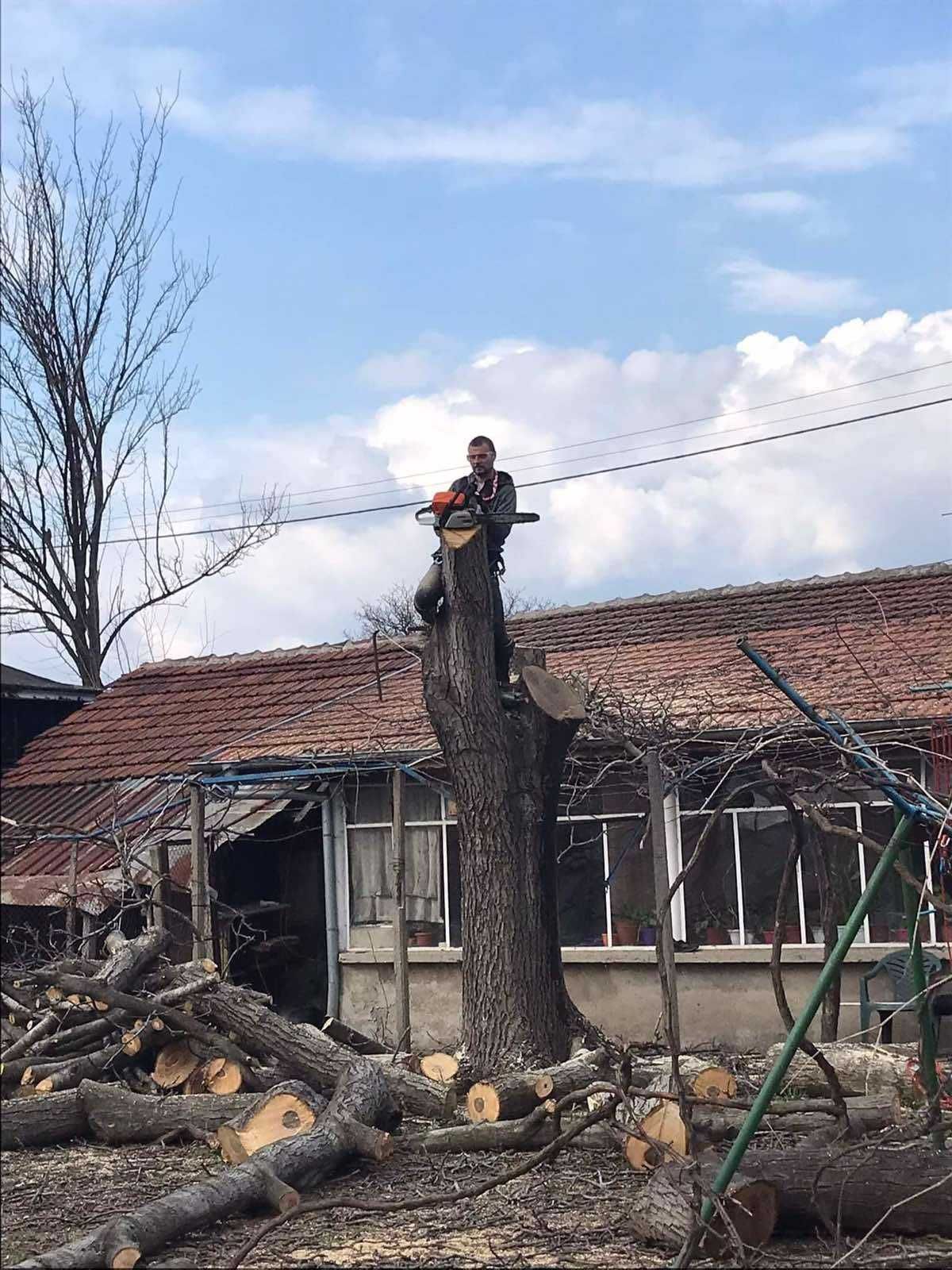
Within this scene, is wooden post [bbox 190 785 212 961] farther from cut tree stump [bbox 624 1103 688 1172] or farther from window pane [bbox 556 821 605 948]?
cut tree stump [bbox 624 1103 688 1172]

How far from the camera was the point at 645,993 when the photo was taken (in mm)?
12062

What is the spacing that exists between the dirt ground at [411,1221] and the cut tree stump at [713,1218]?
75 millimetres

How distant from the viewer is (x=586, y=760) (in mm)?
12031

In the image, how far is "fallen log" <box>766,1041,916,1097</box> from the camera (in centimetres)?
771

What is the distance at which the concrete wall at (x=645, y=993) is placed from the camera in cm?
1148

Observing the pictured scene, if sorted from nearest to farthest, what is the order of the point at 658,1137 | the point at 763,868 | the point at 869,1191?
the point at 869,1191, the point at 658,1137, the point at 763,868

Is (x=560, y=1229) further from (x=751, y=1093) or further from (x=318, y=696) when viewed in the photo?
(x=318, y=696)

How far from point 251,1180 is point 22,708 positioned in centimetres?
289

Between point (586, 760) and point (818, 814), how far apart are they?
6.49 m

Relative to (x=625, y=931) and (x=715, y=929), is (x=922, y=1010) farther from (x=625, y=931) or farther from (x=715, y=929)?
(x=625, y=931)

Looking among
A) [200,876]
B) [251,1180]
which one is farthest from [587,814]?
[251,1180]

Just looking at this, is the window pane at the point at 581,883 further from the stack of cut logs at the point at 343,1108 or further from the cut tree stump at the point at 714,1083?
the cut tree stump at the point at 714,1083

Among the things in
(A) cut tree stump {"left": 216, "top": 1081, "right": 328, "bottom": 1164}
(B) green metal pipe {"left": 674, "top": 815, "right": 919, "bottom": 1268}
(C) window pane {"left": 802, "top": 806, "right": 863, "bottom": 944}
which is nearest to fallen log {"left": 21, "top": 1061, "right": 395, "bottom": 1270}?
(A) cut tree stump {"left": 216, "top": 1081, "right": 328, "bottom": 1164}

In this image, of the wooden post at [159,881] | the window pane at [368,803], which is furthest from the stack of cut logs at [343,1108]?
the window pane at [368,803]
